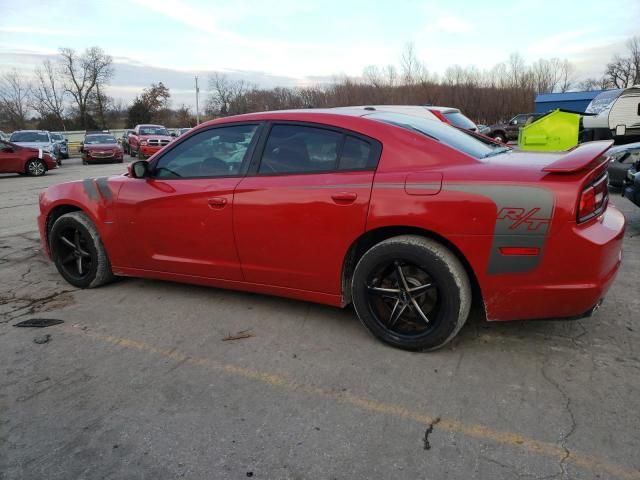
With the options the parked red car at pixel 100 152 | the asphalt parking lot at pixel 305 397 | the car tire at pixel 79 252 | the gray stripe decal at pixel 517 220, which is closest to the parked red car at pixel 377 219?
the gray stripe decal at pixel 517 220

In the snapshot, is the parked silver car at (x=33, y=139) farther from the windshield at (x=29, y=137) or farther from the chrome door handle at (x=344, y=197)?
the chrome door handle at (x=344, y=197)

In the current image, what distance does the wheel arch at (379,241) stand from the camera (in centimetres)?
302

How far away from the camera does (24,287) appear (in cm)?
474

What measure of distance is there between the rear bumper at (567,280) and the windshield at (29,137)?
25.1 metres

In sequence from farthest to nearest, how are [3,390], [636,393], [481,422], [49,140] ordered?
[49,140] → [3,390] → [636,393] → [481,422]

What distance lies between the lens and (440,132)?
140 inches

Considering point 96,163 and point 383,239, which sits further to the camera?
point 96,163

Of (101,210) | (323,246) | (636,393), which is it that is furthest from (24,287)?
(636,393)

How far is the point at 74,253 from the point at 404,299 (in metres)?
3.21

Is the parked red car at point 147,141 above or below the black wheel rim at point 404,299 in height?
above

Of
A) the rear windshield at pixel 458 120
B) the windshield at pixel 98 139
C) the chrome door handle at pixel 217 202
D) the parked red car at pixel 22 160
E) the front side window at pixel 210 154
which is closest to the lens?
the chrome door handle at pixel 217 202

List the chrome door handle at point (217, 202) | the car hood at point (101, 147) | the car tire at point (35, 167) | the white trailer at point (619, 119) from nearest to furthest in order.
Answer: the chrome door handle at point (217, 202) → the white trailer at point (619, 119) → the car tire at point (35, 167) → the car hood at point (101, 147)

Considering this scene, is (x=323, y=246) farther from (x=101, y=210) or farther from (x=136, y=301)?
(x=101, y=210)

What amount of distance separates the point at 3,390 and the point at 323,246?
2.09m
